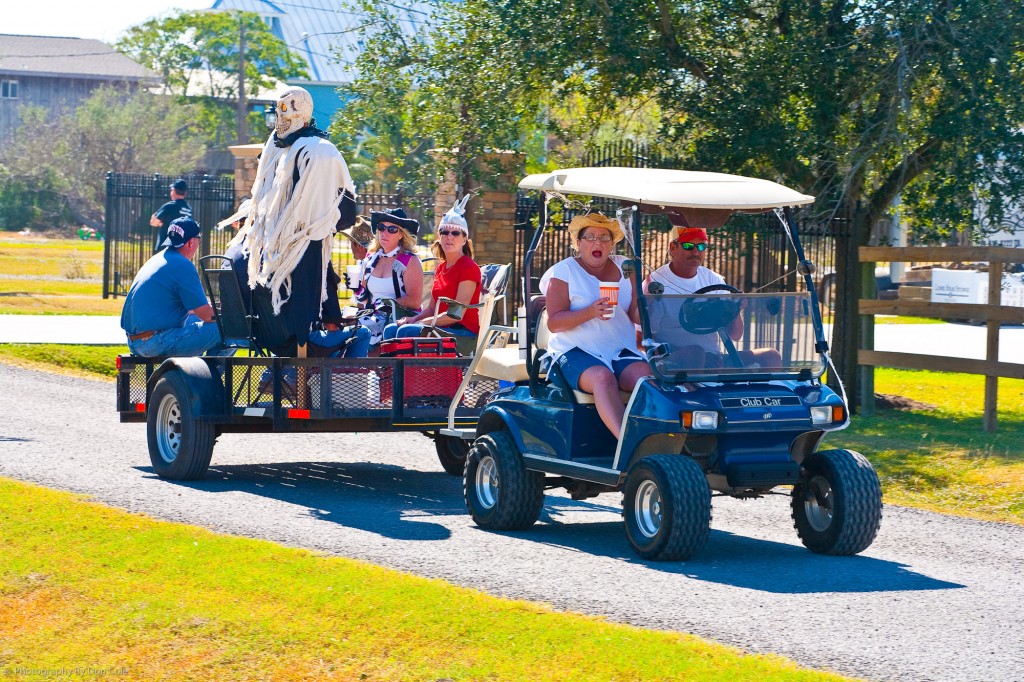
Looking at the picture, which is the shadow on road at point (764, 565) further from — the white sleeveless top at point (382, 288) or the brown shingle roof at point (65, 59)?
the brown shingle roof at point (65, 59)

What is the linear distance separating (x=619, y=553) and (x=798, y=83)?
7.02 metres

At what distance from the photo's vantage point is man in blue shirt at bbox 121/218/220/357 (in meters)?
11.0

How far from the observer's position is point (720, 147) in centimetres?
1431

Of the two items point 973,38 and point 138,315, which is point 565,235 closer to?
point 973,38

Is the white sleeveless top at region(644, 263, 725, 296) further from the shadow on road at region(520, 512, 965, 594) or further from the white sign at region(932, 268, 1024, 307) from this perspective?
the white sign at region(932, 268, 1024, 307)

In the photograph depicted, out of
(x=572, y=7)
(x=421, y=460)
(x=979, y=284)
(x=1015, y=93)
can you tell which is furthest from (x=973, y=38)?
(x=979, y=284)

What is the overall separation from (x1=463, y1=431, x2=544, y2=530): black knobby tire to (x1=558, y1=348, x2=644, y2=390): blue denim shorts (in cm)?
58

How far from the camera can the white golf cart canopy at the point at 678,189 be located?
Result: 26.1ft

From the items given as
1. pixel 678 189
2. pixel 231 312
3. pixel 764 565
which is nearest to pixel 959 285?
pixel 231 312

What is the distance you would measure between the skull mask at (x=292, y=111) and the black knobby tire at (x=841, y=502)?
4.20m

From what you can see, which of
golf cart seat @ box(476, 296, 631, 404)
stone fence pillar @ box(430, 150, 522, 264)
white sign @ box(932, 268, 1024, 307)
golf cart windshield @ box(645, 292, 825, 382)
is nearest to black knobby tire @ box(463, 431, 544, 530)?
golf cart seat @ box(476, 296, 631, 404)

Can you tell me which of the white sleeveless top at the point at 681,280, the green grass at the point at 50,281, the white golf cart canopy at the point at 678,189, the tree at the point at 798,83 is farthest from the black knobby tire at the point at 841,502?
the green grass at the point at 50,281

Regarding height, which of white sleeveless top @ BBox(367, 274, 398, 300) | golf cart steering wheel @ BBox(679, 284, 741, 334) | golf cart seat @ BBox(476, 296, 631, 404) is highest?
white sleeveless top @ BBox(367, 274, 398, 300)

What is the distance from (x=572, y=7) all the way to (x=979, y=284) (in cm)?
2052
